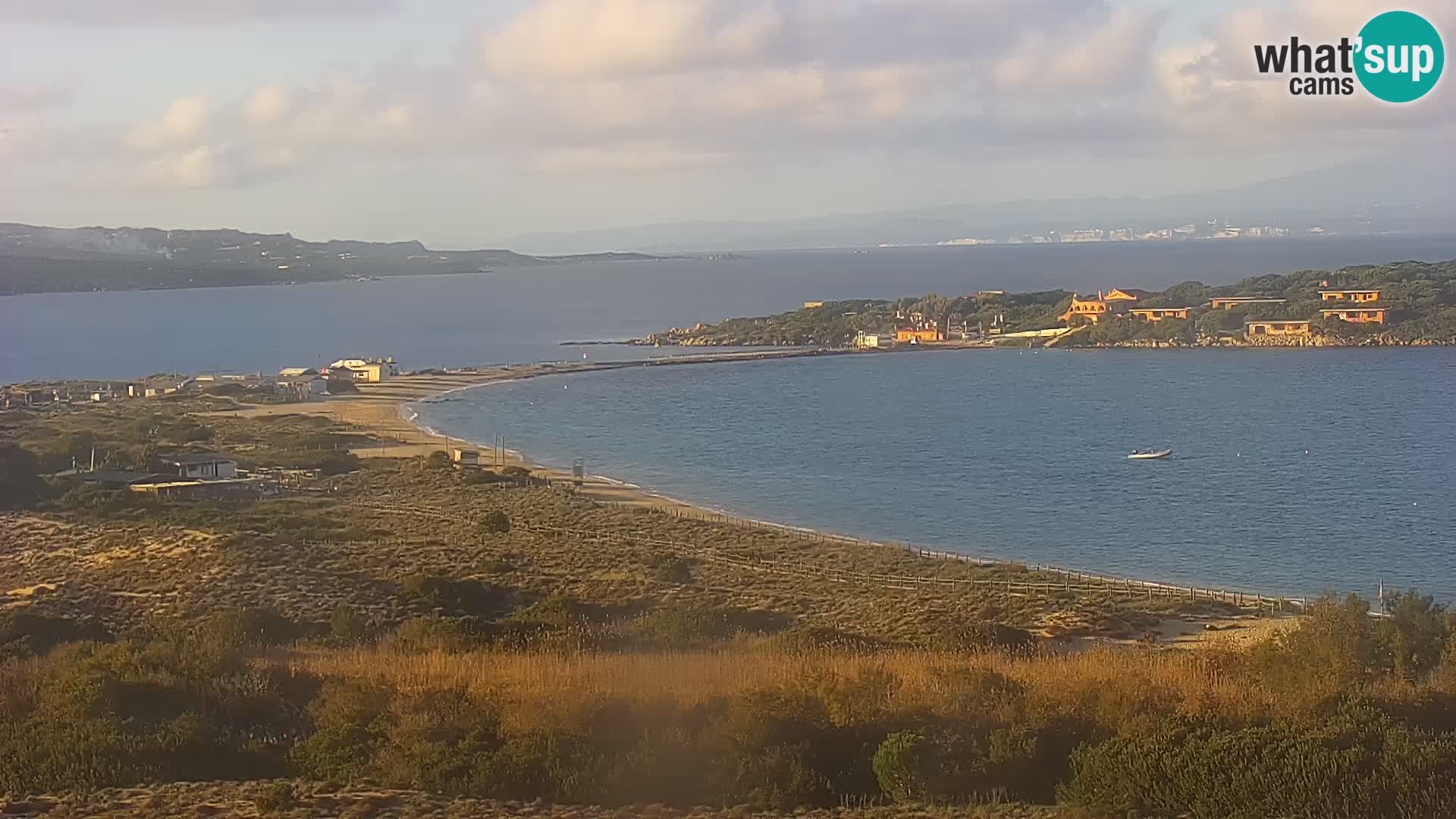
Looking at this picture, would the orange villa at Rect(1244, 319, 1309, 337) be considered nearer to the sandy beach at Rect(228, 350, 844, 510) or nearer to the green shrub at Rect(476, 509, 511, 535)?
the sandy beach at Rect(228, 350, 844, 510)

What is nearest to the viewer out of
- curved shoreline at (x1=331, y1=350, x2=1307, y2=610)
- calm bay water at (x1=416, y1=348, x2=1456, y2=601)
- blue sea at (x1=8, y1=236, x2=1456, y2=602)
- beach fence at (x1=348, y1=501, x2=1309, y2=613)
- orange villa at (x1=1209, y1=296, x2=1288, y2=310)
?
beach fence at (x1=348, y1=501, x2=1309, y2=613)

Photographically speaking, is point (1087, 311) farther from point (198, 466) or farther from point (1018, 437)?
point (198, 466)

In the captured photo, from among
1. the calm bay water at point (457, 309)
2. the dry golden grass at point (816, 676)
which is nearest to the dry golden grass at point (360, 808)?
the dry golden grass at point (816, 676)

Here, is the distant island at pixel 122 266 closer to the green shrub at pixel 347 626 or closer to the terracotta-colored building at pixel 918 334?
the terracotta-colored building at pixel 918 334

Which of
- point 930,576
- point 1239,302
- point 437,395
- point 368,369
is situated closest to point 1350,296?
point 1239,302

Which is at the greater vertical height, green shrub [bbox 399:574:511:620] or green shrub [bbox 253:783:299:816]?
green shrub [bbox 253:783:299:816]

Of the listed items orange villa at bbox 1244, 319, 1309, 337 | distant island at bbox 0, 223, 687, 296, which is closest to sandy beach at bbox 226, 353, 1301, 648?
orange villa at bbox 1244, 319, 1309, 337

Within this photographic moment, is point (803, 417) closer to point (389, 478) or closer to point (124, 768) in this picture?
point (389, 478)
